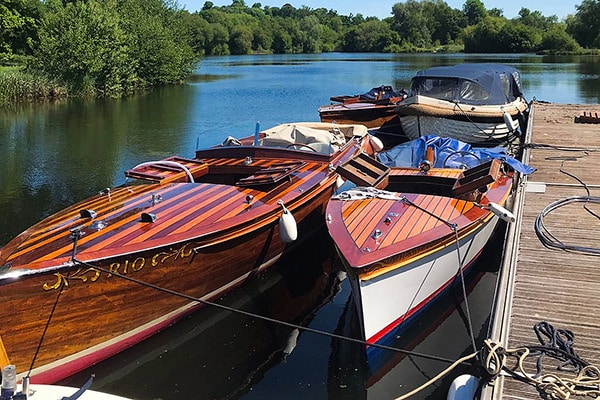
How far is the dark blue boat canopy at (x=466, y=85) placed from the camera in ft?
55.9

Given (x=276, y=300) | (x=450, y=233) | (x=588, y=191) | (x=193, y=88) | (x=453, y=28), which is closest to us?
(x=450, y=233)

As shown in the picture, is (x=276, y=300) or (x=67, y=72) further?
(x=67, y=72)

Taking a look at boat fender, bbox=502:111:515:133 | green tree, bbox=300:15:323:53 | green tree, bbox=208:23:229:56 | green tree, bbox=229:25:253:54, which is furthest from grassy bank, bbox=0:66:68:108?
green tree, bbox=300:15:323:53

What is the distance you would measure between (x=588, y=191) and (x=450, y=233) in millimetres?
3706

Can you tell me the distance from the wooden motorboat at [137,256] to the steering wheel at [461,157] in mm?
2161

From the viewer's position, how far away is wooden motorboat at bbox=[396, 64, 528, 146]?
16641 mm

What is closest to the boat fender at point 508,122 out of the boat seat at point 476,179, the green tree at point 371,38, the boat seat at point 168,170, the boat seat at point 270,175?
the boat seat at point 476,179

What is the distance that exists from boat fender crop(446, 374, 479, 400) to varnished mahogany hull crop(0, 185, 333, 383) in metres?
3.46

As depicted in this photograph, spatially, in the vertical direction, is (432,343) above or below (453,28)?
below

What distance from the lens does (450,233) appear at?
7.19 m

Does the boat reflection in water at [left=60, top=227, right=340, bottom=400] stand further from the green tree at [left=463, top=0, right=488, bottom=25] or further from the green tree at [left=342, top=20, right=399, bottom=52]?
the green tree at [left=463, top=0, right=488, bottom=25]

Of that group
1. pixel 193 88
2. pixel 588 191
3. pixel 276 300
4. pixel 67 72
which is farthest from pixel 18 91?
pixel 588 191

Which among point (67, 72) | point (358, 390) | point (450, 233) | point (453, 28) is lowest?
point (358, 390)

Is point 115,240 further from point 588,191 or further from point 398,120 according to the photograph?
point 398,120
